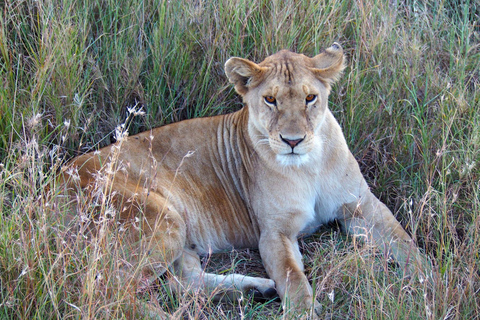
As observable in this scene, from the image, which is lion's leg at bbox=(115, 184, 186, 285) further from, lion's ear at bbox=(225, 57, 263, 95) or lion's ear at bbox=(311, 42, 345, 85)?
lion's ear at bbox=(311, 42, 345, 85)

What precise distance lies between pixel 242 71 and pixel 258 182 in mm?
520

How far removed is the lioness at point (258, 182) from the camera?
104 inches

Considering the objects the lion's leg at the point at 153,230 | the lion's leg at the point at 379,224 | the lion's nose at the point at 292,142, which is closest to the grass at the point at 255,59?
the lion's leg at the point at 379,224

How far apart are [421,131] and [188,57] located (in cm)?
134

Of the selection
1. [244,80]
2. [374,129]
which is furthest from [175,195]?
[374,129]

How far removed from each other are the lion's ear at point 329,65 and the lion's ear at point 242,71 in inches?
10.4

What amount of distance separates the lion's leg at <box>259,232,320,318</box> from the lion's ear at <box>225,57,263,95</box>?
0.68 metres

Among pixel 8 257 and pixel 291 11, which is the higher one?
pixel 291 11

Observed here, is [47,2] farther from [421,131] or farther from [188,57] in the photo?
[421,131]

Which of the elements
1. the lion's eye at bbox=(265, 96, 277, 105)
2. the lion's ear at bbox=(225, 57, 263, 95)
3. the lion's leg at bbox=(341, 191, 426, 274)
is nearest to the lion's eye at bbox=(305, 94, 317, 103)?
the lion's eye at bbox=(265, 96, 277, 105)

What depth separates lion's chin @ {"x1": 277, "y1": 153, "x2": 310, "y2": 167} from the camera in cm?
270

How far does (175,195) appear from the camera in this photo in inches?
117

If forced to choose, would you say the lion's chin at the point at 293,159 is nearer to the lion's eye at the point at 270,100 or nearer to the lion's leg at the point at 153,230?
the lion's eye at the point at 270,100

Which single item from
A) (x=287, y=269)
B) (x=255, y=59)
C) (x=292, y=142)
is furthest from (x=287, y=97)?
(x=255, y=59)
